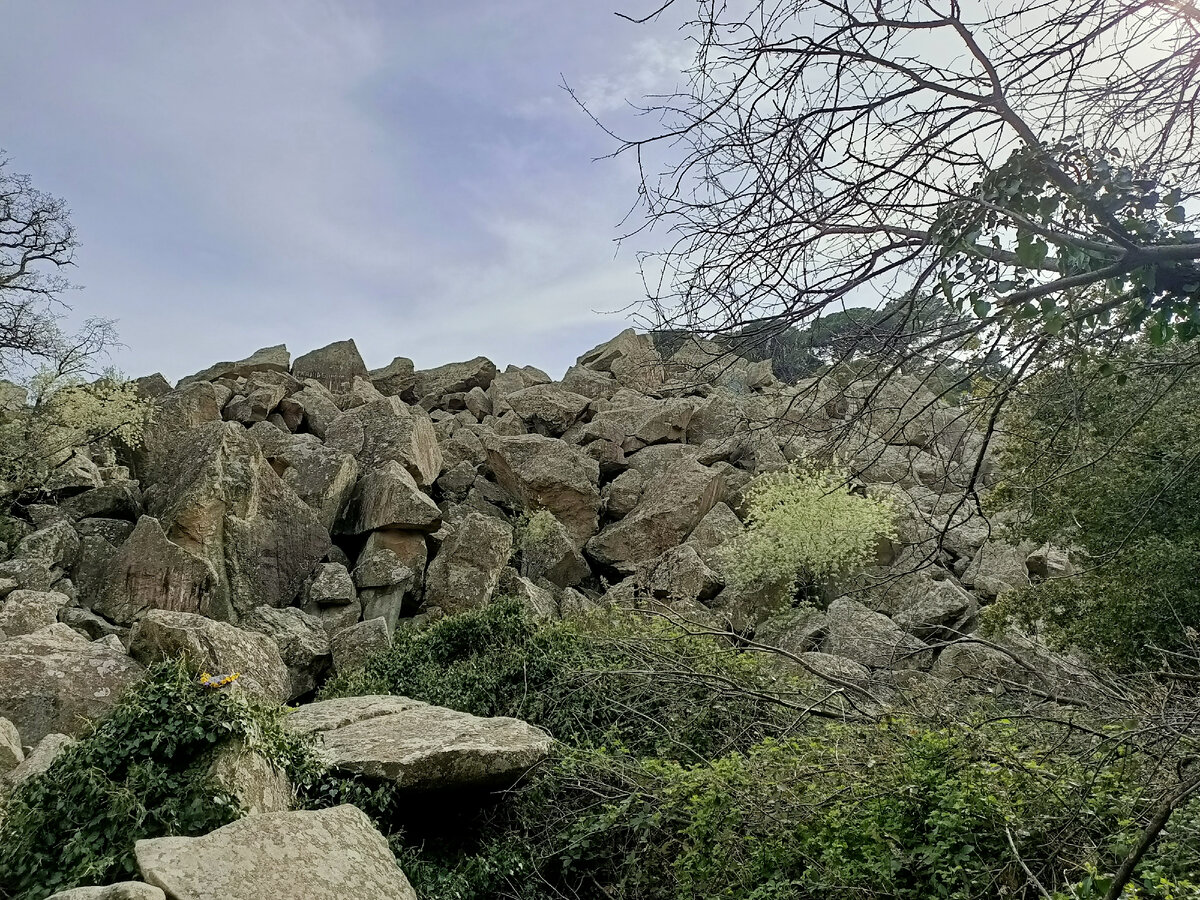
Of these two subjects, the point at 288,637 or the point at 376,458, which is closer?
the point at 288,637

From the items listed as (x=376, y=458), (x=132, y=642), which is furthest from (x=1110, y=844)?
(x=376, y=458)

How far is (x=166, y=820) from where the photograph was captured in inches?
179

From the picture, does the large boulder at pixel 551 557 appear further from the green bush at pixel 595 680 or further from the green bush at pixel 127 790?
the green bush at pixel 127 790

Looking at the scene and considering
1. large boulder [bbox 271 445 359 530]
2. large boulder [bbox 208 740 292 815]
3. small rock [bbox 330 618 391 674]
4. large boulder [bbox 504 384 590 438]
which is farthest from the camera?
large boulder [bbox 504 384 590 438]

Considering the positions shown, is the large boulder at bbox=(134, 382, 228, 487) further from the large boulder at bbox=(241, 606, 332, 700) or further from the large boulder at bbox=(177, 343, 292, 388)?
the large boulder at bbox=(241, 606, 332, 700)

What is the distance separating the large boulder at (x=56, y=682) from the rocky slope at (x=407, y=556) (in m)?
0.02

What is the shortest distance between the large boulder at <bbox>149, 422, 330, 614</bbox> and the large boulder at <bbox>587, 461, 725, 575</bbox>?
19.0 feet

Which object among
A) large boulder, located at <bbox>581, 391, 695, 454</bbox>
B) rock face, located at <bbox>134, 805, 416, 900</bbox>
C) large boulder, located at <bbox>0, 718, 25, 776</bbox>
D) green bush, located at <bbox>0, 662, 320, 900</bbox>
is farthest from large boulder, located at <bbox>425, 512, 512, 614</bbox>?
rock face, located at <bbox>134, 805, 416, 900</bbox>

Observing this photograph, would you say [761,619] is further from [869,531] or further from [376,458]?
[376,458]

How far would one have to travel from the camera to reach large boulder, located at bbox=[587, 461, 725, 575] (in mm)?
18062

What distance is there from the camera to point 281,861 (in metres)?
3.76

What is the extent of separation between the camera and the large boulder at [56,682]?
26.1 feet

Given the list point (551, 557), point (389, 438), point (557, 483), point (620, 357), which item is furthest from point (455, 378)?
point (551, 557)

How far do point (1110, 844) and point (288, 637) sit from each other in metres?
10.5
